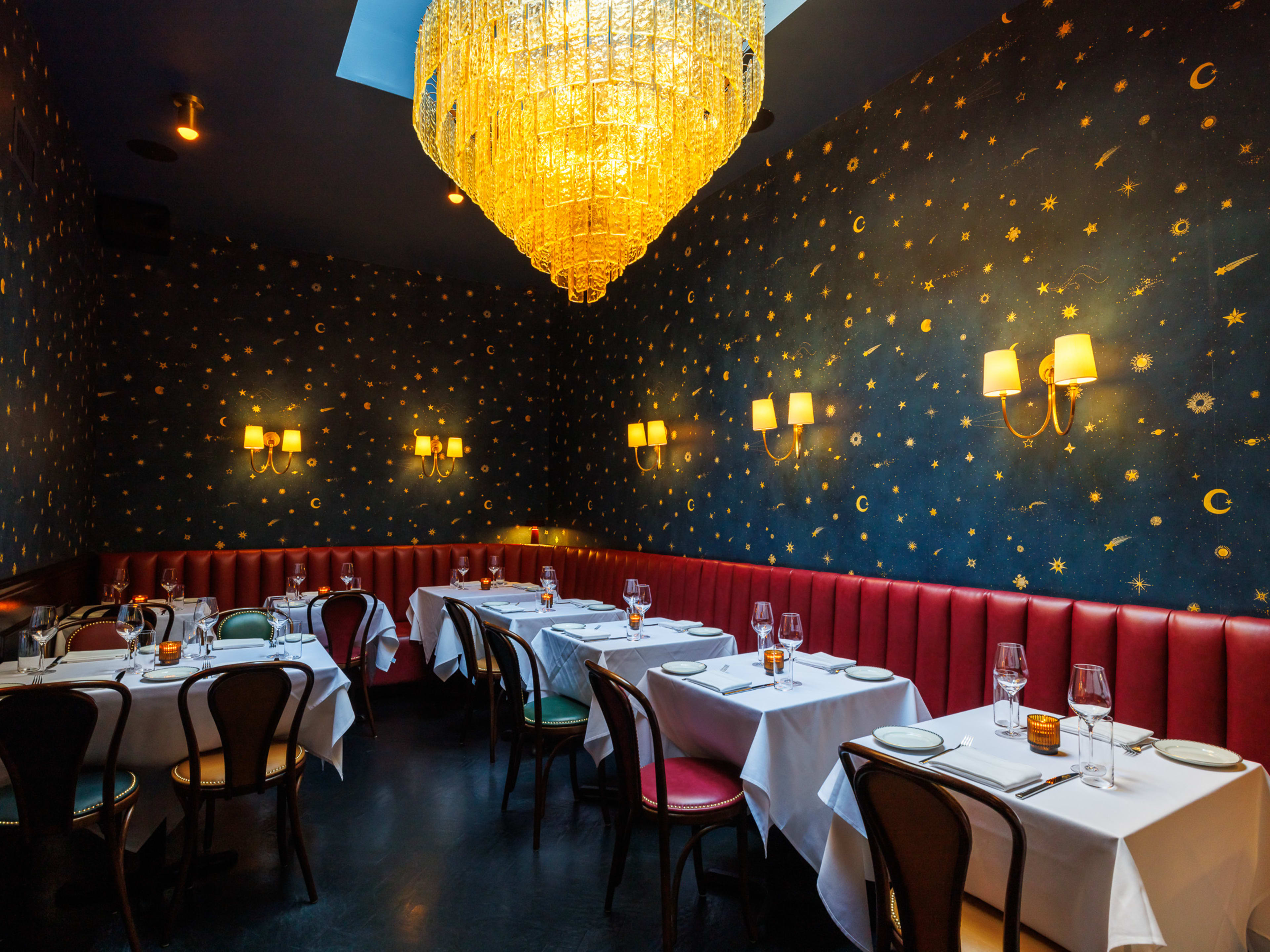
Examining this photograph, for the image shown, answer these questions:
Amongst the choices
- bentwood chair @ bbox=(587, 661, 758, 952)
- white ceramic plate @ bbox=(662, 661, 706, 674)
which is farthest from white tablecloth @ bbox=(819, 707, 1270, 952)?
white ceramic plate @ bbox=(662, 661, 706, 674)

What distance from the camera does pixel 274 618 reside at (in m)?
3.27

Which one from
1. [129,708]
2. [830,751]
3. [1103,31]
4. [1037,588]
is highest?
[1103,31]

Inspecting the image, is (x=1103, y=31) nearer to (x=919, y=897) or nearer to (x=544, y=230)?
(x=544, y=230)

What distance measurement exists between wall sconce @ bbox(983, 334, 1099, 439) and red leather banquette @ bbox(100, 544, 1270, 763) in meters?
0.85

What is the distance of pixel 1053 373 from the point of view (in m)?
3.22

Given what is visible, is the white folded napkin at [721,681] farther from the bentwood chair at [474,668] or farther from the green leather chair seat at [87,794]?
the green leather chair seat at [87,794]

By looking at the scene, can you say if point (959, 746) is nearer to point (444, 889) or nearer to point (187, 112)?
point (444, 889)

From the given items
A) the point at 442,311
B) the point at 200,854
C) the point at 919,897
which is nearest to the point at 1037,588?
the point at 919,897

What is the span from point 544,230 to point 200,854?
3.10 m

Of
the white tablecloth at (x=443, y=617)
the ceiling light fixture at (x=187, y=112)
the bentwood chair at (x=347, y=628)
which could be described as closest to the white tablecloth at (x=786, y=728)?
the white tablecloth at (x=443, y=617)

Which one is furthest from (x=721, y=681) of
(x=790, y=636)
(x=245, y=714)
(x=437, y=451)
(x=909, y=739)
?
(x=437, y=451)

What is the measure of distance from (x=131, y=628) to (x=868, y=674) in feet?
9.99

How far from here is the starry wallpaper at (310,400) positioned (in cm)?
592

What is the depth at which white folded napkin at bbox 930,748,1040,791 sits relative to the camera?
1.68 metres
